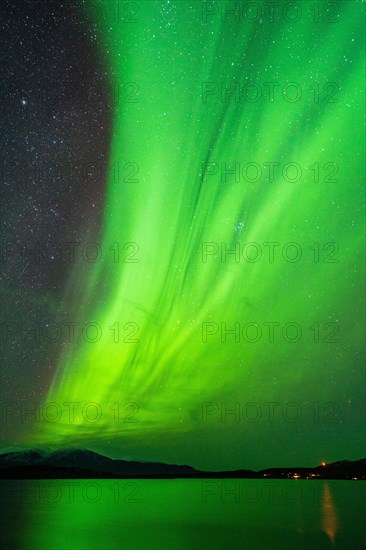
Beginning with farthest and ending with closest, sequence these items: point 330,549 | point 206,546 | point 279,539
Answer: point 279,539 → point 206,546 → point 330,549

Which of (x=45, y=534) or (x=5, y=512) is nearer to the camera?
(x=45, y=534)

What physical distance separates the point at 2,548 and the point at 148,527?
204 inches

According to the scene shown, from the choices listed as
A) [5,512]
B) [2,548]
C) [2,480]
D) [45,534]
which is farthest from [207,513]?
[2,480]

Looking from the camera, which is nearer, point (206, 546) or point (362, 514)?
point (206, 546)

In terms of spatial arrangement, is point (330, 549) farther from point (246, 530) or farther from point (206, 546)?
point (246, 530)

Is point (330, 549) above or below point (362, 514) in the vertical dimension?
below

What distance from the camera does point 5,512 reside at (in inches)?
841

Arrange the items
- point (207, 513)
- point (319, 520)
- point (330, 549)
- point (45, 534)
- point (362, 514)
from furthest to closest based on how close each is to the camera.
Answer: point (207, 513) → point (362, 514) → point (319, 520) → point (45, 534) → point (330, 549)

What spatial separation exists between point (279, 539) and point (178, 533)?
2.39 meters

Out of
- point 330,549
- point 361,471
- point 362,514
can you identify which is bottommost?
point 330,549

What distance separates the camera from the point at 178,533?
1431 centimetres

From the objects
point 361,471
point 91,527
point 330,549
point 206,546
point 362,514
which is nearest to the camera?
point 330,549

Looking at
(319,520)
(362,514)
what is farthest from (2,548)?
(362,514)

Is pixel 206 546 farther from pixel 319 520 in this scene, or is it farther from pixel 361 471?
pixel 361 471
